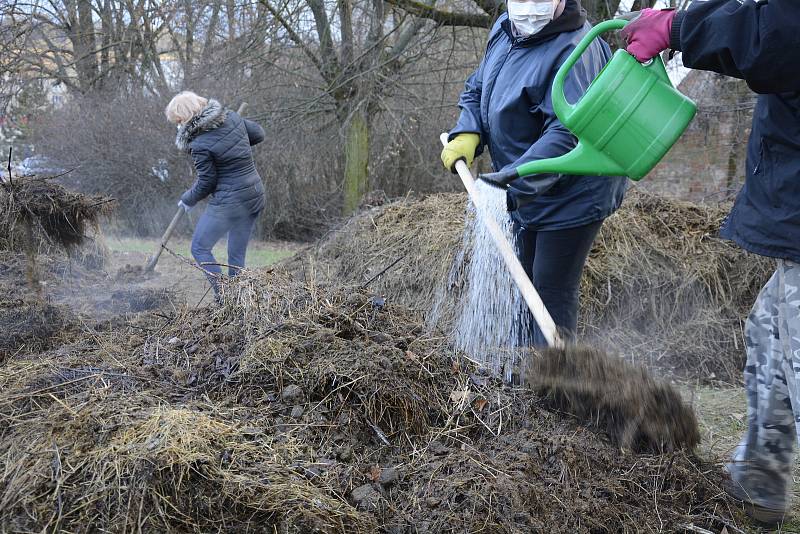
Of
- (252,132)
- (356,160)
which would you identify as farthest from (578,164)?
(356,160)

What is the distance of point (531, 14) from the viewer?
2.88 meters

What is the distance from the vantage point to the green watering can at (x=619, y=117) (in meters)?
2.52

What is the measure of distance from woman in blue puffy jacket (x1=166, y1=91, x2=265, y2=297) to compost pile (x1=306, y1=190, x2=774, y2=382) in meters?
1.35

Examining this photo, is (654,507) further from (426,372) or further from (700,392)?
(700,392)

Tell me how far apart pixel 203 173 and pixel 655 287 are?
3628mm

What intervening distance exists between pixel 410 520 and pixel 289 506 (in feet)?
1.26

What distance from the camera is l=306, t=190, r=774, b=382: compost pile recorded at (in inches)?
182

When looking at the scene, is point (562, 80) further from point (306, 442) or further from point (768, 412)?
point (306, 442)

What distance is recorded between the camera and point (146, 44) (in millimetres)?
12805

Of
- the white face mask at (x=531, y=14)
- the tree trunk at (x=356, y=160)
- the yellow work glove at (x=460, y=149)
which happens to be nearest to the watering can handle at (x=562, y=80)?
the white face mask at (x=531, y=14)

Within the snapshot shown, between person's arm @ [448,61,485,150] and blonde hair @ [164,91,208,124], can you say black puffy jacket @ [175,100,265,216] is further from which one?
person's arm @ [448,61,485,150]

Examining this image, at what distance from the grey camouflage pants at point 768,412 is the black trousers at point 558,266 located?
0.77 meters

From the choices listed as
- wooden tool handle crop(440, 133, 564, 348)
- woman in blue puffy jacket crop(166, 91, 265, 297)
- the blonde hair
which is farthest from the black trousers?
the blonde hair

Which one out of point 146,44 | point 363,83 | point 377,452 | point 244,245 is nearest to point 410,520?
point 377,452
